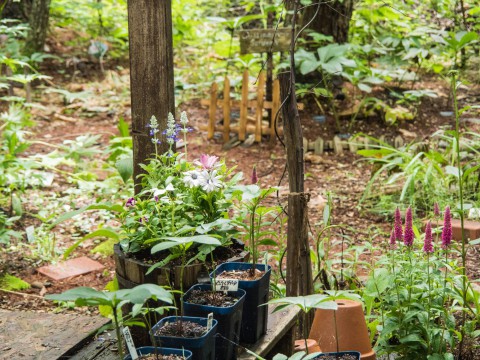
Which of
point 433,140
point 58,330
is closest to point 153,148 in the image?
point 58,330

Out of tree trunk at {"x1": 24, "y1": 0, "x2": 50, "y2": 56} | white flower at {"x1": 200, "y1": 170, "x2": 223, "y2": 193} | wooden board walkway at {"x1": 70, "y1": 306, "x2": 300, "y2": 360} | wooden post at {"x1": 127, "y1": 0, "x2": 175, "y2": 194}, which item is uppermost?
tree trunk at {"x1": 24, "y1": 0, "x2": 50, "y2": 56}

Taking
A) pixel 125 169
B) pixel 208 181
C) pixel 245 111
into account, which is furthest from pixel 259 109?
pixel 208 181

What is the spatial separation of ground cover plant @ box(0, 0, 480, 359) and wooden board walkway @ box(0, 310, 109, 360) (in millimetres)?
325

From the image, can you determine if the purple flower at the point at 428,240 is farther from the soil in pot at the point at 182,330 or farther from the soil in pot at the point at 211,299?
the soil in pot at the point at 182,330

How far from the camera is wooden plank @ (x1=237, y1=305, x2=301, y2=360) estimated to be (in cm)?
223

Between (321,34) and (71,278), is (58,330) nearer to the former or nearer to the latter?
(71,278)

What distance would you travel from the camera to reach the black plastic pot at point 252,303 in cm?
217

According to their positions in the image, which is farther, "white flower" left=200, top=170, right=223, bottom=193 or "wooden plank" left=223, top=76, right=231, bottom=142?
"wooden plank" left=223, top=76, right=231, bottom=142

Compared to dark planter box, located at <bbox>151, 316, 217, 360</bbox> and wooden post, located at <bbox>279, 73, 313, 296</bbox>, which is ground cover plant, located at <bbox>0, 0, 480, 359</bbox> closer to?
wooden post, located at <bbox>279, 73, 313, 296</bbox>

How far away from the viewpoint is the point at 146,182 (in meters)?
2.57

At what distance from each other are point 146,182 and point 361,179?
3153 mm

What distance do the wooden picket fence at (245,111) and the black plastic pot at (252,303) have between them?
377 cm

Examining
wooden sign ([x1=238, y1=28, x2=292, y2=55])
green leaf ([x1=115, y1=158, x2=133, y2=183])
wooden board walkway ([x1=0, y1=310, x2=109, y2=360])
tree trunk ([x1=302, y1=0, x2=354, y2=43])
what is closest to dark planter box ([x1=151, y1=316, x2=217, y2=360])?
wooden board walkway ([x1=0, y1=310, x2=109, y2=360])

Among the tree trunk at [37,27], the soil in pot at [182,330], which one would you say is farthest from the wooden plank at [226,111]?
the soil in pot at [182,330]
